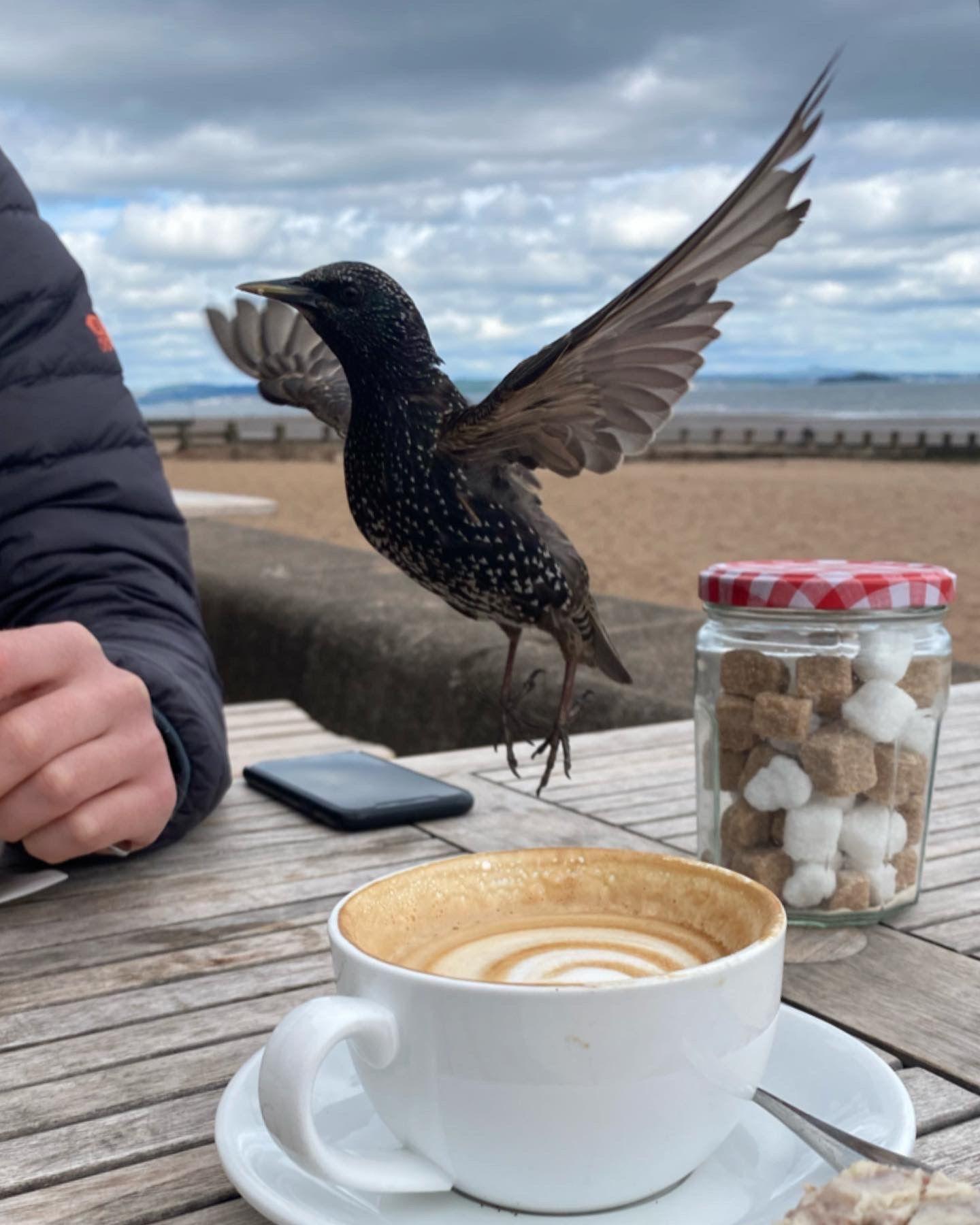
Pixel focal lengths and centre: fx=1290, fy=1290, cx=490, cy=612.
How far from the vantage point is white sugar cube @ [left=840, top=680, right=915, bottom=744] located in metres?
1.00

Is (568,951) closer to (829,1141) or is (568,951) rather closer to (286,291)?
(829,1141)

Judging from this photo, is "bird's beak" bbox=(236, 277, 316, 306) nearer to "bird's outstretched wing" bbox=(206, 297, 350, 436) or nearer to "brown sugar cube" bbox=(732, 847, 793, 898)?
"bird's outstretched wing" bbox=(206, 297, 350, 436)

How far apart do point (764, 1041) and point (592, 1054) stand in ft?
0.36

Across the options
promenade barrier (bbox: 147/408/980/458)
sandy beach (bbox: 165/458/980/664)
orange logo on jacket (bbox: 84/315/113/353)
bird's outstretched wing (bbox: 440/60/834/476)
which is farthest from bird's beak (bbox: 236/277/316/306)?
promenade barrier (bbox: 147/408/980/458)

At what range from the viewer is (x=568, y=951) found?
682 mm

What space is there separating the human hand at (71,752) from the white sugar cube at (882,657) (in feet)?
2.07

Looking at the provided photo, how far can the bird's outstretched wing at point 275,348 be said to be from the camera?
103 cm

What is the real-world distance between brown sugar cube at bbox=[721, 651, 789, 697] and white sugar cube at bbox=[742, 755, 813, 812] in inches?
2.2

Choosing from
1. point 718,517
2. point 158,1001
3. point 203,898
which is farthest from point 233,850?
point 718,517

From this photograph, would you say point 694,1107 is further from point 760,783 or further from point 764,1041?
point 760,783

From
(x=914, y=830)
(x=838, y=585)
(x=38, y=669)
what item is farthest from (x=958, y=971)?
(x=38, y=669)

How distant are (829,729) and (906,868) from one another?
5.9 inches

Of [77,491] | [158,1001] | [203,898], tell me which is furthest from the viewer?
[77,491]

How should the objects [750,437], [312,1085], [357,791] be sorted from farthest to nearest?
1. [750,437]
2. [357,791]
3. [312,1085]
